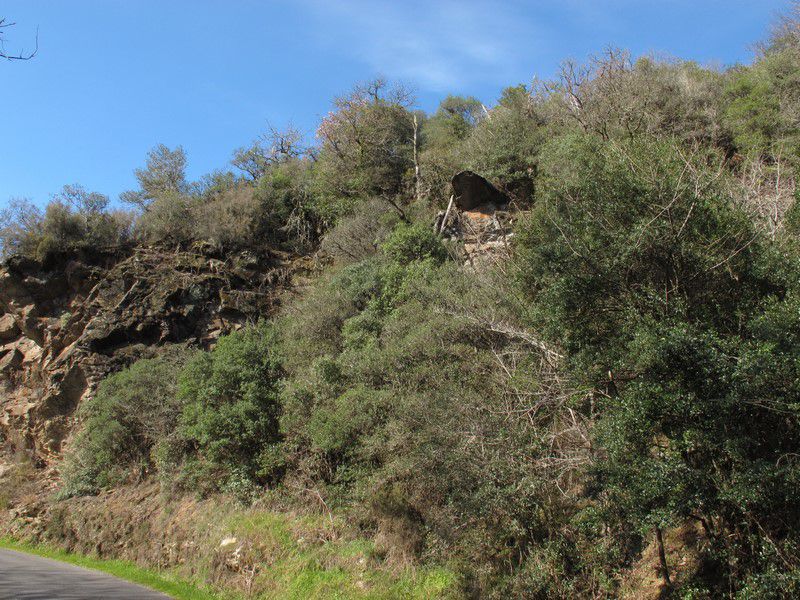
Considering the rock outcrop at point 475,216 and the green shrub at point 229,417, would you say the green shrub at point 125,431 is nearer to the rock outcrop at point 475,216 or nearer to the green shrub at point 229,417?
the green shrub at point 229,417

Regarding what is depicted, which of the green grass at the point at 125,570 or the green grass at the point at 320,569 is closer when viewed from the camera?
the green grass at the point at 320,569

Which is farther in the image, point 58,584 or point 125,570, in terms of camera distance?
point 125,570

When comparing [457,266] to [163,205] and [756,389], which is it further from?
[163,205]

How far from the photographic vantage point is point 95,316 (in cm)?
2781

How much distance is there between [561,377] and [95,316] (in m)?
23.4

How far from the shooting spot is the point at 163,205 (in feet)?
105

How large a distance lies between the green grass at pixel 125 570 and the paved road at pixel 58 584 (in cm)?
38

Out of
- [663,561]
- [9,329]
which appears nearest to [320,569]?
[663,561]

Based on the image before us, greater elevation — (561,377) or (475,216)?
(475,216)

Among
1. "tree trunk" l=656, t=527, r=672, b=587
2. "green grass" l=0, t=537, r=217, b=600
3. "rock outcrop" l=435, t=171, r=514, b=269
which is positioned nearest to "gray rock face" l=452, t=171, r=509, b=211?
"rock outcrop" l=435, t=171, r=514, b=269

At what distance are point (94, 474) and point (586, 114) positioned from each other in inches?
879

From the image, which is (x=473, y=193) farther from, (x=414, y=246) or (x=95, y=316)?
(x=95, y=316)

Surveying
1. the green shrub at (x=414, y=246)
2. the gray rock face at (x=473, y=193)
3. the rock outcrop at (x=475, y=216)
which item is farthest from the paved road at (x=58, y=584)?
the gray rock face at (x=473, y=193)

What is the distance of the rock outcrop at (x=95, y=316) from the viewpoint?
2644 cm
